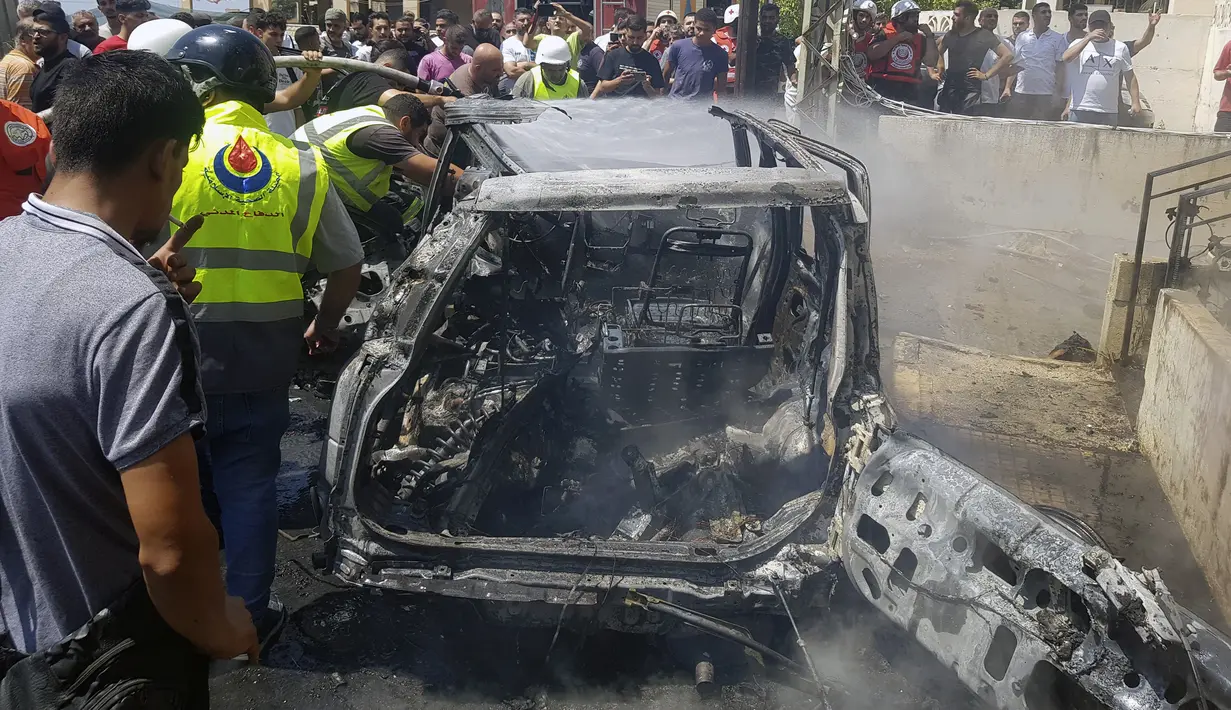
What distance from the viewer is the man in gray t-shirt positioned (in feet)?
4.83

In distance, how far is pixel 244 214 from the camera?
2969 millimetres

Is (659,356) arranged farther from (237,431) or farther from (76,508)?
(76,508)

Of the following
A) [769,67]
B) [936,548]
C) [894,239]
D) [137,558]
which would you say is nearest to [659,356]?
[936,548]

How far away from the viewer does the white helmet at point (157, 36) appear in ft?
15.1

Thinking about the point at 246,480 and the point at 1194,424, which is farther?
the point at 1194,424

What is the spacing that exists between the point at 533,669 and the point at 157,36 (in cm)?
377

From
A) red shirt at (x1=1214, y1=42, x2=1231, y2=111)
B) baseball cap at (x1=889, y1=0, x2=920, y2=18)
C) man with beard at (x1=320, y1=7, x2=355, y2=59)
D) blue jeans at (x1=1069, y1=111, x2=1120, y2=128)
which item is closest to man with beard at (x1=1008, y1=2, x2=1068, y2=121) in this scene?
blue jeans at (x1=1069, y1=111, x2=1120, y2=128)

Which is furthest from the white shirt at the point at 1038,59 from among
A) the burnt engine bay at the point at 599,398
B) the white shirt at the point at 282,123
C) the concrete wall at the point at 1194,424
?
the white shirt at the point at 282,123

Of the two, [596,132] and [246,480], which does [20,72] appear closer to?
[596,132]

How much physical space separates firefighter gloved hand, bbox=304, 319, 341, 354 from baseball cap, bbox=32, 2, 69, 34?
15.1 ft

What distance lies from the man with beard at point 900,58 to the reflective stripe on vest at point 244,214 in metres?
9.95

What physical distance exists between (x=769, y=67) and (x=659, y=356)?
940cm

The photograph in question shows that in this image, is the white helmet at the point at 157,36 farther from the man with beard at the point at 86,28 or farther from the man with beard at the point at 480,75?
the man with beard at the point at 86,28

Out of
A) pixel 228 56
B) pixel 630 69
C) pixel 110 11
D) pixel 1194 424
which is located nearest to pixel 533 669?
pixel 228 56
